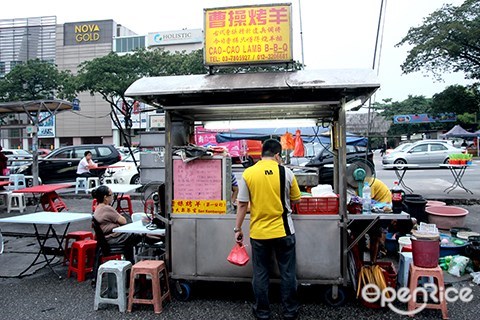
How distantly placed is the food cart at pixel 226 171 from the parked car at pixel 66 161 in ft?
33.2

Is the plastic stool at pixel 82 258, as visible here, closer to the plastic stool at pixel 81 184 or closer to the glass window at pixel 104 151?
the plastic stool at pixel 81 184

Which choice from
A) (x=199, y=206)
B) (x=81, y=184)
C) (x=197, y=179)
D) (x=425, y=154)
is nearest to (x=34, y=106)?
(x=81, y=184)

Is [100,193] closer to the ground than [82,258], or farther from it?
farther from it

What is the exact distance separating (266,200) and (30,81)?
109 ft

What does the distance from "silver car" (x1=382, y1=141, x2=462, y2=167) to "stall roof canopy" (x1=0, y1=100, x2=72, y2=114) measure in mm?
16362

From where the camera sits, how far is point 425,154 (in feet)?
64.4

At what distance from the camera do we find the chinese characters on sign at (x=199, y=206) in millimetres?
4312

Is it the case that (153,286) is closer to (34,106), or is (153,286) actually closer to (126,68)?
(34,106)

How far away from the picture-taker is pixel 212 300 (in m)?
4.27

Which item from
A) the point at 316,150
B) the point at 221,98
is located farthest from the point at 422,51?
the point at 221,98

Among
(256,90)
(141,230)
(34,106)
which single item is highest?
(34,106)

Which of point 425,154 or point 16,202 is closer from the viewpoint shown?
point 16,202

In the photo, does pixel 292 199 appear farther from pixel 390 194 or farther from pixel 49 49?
pixel 49 49

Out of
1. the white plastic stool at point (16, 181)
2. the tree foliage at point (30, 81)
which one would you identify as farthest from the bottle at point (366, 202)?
the tree foliage at point (30, 81)
